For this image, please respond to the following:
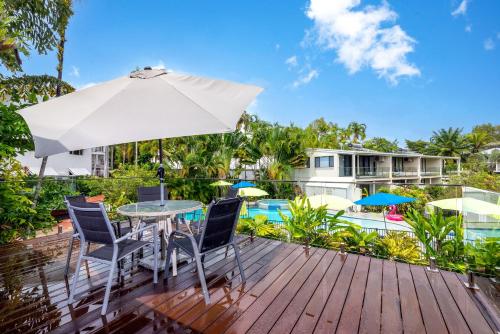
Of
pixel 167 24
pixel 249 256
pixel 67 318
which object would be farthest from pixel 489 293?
pixel 167 24

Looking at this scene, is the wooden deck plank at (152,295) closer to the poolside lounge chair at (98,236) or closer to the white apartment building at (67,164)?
the poolside lounge chair at (98,236)

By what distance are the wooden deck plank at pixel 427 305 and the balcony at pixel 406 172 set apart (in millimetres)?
28275

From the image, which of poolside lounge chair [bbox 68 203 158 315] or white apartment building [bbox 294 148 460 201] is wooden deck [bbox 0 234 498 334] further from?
white apartment building [bbox 294 148 460 201]

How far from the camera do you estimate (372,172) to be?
2677 centimetres

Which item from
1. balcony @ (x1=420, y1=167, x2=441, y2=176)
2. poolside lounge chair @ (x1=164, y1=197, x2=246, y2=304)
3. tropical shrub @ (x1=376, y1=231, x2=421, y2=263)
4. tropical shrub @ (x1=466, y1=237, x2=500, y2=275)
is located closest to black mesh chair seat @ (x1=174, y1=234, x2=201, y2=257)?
poolside lounge chair @ (x1=164, y1=197, x2=246, y2=304)

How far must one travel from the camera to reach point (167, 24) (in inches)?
691

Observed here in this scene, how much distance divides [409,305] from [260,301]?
4.50ft

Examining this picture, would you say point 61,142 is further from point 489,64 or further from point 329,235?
point 489,64

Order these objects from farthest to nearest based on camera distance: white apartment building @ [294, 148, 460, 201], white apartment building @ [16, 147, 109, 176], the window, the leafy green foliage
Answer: the leafy green foliage → the window → white apartment building @ [294, 148, 460, 201] → white apartment building @ [16, 147, 109, 176]

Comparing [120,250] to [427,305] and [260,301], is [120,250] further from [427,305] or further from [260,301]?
[427,305]

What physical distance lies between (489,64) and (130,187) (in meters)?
76.7

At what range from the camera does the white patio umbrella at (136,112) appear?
235 cm

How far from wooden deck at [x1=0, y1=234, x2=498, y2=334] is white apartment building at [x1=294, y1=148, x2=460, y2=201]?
15411 millimetres

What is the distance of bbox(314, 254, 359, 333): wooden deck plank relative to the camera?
2.13m
